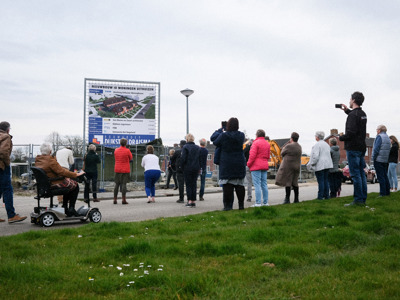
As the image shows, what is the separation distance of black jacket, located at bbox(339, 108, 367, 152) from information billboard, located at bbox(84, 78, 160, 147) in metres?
14.4

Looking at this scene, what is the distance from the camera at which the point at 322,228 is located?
20.1 ft

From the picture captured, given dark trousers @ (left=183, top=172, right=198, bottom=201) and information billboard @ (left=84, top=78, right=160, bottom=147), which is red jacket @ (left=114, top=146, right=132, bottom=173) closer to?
dark trousers @ (left=183, top=172, right=198, bottom=201)

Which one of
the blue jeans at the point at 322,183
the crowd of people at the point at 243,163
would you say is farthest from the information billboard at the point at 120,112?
the blue jeans at the point at 322,183

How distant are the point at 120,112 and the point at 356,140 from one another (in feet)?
50.0

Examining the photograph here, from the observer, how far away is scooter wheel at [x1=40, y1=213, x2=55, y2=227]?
7883 mm

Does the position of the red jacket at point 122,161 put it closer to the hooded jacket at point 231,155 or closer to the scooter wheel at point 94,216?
the scooter wheel at point 94,216

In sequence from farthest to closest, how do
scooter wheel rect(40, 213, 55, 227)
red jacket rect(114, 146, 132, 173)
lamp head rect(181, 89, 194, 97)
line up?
lamp head rect(181, 89, 194, 97), red jacket rect(114, 146, 132, 173), scooter wheel rect(40, 213, 55, 227)

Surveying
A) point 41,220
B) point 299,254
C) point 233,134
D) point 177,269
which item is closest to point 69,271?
point 177,269

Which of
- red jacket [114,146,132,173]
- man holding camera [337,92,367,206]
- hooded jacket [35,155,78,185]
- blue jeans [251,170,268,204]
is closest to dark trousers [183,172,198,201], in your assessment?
blue jeans [251,170,268,204]

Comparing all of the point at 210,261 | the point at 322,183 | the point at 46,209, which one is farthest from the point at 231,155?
the point at 210,261

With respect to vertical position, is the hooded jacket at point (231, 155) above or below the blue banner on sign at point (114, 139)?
below

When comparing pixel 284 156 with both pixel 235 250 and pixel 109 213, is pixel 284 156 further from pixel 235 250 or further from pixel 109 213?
Answer: pixel 235 250

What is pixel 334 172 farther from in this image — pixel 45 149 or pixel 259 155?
pixel 45 149

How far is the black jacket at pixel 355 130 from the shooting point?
8562 mm
